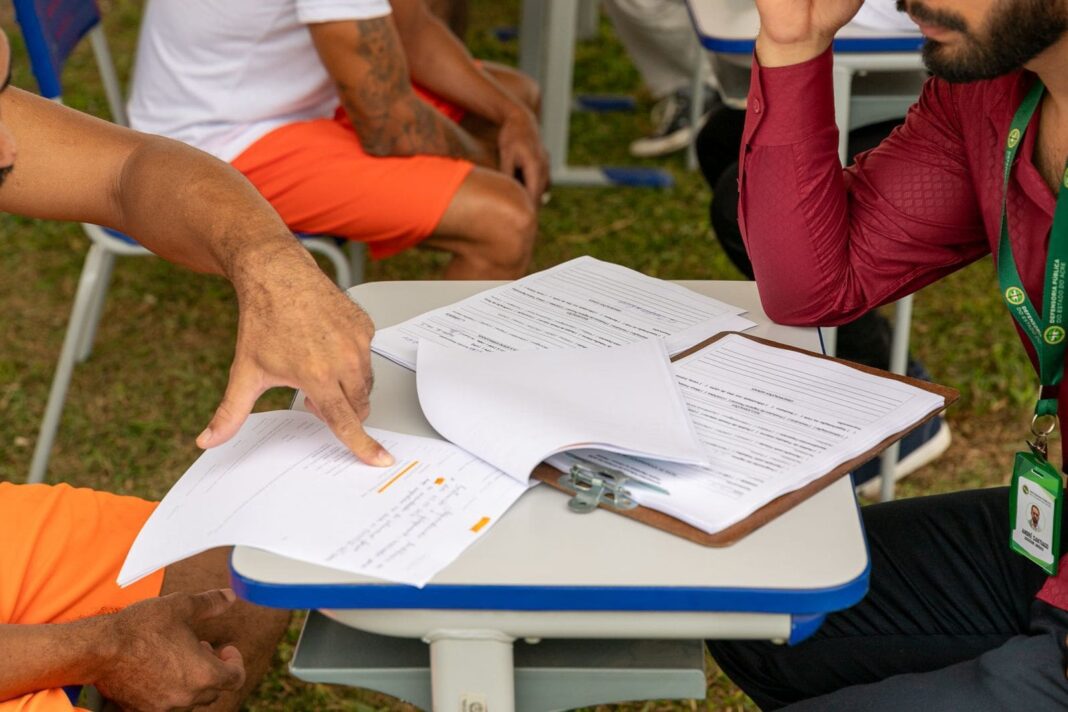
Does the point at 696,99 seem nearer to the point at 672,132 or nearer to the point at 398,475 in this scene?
the point at 672,132

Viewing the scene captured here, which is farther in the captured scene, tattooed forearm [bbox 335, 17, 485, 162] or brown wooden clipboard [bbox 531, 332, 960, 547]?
tattooed forearm [bbox 335, 17, 485, 162]

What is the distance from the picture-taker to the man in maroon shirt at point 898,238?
1.26 metres

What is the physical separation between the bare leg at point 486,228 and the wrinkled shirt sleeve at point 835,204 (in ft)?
3.22

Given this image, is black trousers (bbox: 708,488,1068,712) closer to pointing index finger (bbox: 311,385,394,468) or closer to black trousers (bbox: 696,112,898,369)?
pointing index finger (bbox: 311,385,394,468)

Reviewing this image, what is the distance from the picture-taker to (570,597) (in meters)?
0.88

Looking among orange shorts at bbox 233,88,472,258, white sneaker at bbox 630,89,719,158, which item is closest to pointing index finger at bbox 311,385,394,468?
orange shorts at bbox 233,88,472,258

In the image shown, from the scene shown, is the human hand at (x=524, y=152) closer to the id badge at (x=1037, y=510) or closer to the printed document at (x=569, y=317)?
the printed document at (x=569, y=317)

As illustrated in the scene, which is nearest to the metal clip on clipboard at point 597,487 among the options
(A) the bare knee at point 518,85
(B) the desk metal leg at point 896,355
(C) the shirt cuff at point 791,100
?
(C) the shirt cuff at point 791,100

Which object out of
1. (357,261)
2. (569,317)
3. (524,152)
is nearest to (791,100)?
(569,317)

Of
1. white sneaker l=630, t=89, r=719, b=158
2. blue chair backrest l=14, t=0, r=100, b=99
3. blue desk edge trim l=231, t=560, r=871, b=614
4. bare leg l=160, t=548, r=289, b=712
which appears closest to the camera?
blue desk edge trim l=231, t=560, r=871, b=614

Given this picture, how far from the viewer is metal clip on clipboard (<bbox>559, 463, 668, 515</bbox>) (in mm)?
972

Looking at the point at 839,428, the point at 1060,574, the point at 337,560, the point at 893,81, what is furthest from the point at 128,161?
the point at 893,81

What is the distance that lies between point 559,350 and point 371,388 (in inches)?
7.5

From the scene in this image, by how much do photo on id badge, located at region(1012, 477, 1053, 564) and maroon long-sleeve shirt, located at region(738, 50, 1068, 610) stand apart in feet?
0.62
